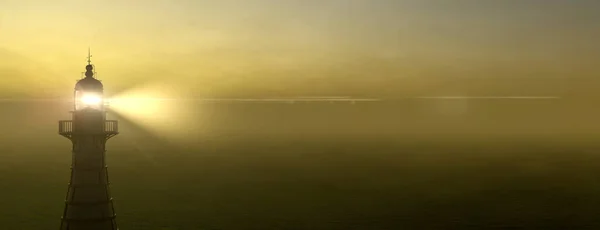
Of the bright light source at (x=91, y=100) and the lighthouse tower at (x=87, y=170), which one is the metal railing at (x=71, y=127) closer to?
the lighthouse tower at (x=87, y=170)

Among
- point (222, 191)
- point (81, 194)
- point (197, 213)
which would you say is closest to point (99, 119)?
point (81, 194)

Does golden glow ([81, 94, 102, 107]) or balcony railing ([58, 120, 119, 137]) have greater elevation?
golden glow ([81, 94, 102, 107])

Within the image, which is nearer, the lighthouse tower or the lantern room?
the lighthouse tower

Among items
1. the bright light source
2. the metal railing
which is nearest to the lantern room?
the bright light source

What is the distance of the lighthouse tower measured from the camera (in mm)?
29188

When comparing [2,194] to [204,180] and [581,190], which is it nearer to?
[204,180]

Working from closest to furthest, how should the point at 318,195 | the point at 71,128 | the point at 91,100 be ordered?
the point at 71,128 → the point at 91,100 → the point at 318,195

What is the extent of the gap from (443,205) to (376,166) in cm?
8144

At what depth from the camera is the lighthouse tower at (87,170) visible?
95.8 feet

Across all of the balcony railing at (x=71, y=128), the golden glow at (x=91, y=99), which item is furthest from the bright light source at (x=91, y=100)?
the balcony railing at (x=71, y=128)

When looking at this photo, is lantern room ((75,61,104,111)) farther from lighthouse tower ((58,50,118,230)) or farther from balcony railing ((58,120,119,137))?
balcony railing ((58,120,119,137))

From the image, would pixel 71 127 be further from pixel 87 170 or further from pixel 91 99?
pixel 87 170

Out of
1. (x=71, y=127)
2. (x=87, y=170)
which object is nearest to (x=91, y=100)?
(x=71, y=127)

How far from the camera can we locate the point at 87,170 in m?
29.2
